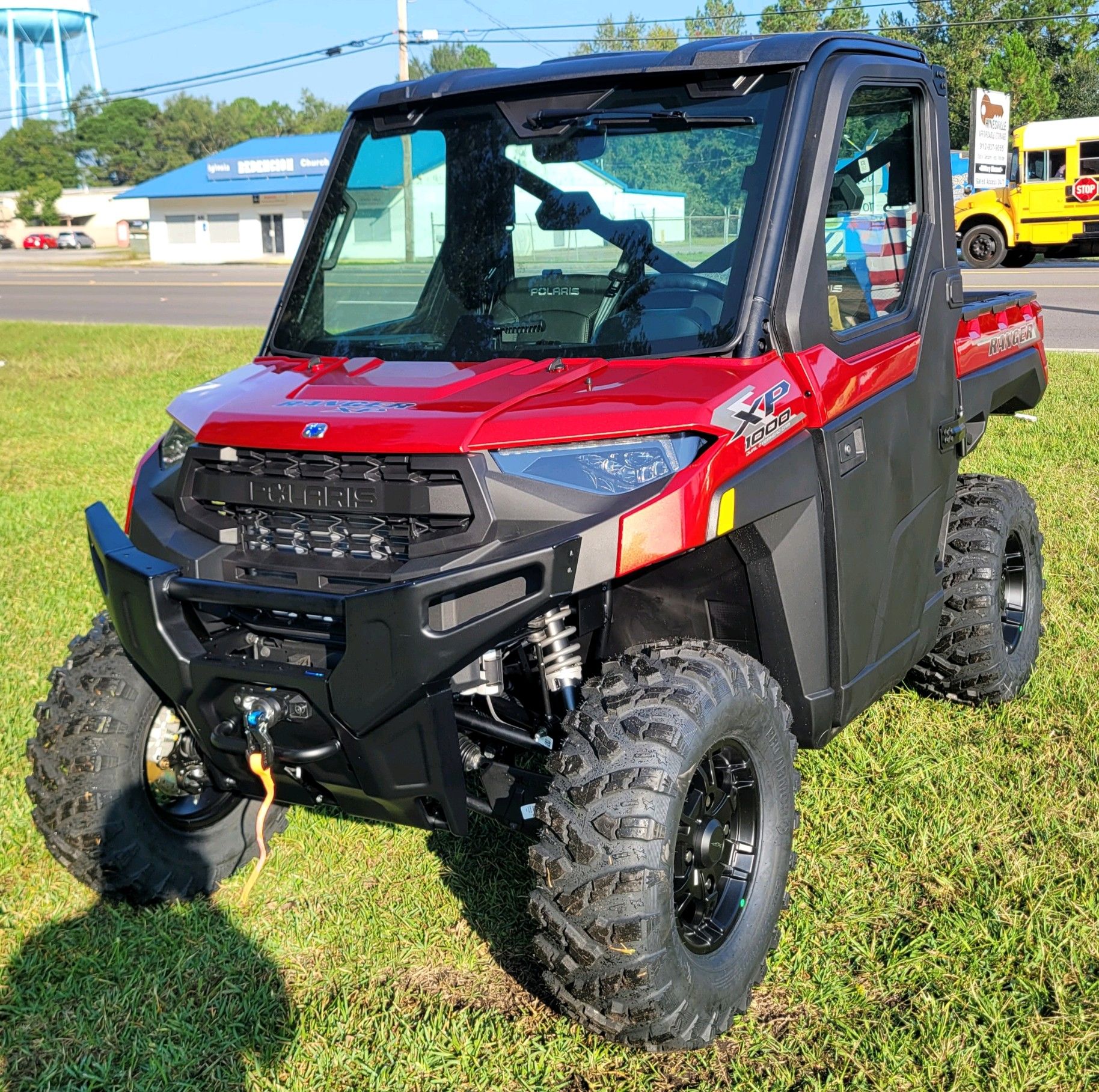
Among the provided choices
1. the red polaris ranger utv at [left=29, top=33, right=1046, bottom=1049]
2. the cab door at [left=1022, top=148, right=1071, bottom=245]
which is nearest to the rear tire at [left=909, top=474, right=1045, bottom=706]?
the red polaris ranger utv at [left=29, top=33, right=1046, bottom=1049]

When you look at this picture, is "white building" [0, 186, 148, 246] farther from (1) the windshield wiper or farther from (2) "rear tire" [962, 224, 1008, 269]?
(1) the windshield wiper

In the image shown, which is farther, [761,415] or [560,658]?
[560,658]

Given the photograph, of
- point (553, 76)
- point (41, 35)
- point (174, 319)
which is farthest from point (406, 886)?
point (41, 35)

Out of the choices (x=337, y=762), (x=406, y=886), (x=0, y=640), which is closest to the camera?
(x=337, y=762)

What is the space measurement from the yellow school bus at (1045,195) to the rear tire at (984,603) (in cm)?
2227

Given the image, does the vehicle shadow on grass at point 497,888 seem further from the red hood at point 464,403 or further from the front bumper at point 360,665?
the red hood at point 464,403

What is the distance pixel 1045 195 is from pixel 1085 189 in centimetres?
82

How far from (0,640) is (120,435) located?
19.1 ft

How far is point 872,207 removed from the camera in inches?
149

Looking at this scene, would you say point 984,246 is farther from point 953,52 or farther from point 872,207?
point 953,52

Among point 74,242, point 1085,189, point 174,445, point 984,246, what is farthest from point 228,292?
point 74,242

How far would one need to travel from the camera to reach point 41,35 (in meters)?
118

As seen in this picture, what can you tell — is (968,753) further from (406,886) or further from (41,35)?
(41,35)

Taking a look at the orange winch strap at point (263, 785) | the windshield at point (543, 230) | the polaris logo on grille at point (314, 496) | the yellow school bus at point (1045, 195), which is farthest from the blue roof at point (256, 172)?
the orange winch strap at point (263, 785)
